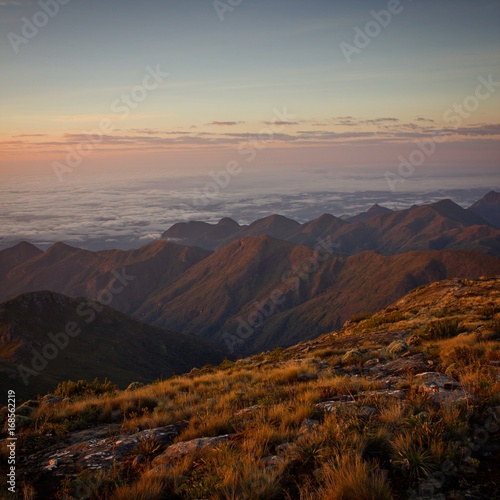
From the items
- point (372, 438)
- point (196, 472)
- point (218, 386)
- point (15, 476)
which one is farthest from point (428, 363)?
point (15, 476)

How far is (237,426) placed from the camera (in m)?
7.64

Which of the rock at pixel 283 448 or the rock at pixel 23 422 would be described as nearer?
the rock at pixel 283 448

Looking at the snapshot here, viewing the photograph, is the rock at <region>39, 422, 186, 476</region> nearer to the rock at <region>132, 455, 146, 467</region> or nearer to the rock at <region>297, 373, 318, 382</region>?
the rock at <region>132, 455, 146, 467</region>

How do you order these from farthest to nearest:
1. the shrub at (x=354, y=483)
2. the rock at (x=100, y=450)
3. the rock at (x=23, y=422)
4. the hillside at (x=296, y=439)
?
the rock at (x=23, y=422) < the rock at (x=100, y=450) < the hillside at (x=296, y=439) < the shrub at (x=354, y=483)

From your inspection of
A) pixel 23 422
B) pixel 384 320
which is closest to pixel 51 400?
pixel 23 422

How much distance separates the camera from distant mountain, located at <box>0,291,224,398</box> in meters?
136

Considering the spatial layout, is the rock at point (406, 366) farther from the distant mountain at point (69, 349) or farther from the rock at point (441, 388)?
the distant mountain at point (69, 349)

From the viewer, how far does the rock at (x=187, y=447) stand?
6564 millimetres

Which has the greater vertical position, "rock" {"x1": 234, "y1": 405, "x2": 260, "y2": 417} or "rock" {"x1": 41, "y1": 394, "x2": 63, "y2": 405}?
"rock" {"x1": 234, "y1": 405, "x2": 260, "y2": 417}

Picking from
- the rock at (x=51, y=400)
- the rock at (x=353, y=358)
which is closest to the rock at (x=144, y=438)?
the rock at (x=51, y=400)

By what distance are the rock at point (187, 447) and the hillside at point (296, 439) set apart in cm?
4

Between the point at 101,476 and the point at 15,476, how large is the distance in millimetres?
2220

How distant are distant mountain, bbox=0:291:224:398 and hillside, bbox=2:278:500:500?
124m

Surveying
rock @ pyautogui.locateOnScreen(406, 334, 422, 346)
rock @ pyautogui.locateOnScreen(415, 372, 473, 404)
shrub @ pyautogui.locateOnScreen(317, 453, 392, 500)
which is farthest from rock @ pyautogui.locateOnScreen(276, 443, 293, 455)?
rock @ pyautogui.locateOnScreen(406, 334, 422, 346)
